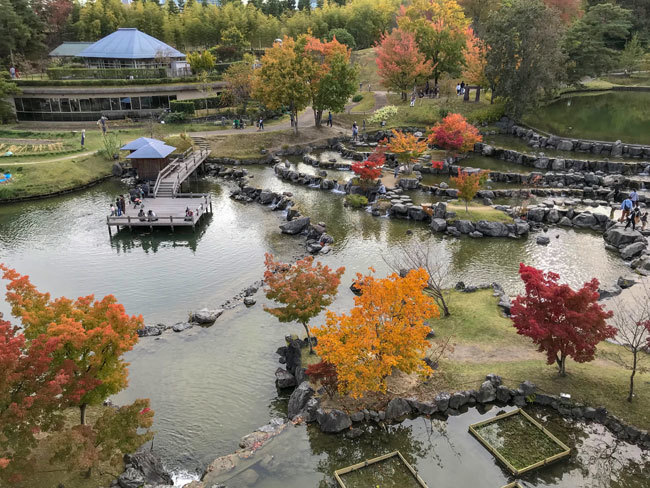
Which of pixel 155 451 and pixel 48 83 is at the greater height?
pixel 48 83

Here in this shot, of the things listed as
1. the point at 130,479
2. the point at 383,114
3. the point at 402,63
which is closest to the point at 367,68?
the point at 402,63

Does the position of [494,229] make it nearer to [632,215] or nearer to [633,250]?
[633,250]

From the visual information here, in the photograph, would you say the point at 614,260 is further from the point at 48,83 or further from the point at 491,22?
the point at 48,83

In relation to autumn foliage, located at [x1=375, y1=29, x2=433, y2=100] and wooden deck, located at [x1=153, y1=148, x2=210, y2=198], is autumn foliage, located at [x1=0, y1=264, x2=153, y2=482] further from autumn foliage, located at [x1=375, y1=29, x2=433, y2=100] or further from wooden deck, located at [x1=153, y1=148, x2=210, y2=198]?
autumn foliage, located at [x1=375, y1=29, x2=433, y2=100]

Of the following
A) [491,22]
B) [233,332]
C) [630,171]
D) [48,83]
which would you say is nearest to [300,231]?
[233,332]

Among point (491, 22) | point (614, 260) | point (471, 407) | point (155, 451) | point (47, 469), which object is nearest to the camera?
point (47, 469)

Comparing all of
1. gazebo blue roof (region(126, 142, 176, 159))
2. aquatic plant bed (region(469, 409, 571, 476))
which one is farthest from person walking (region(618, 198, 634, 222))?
gazebo blue roof (region(126, 142, 176, 159))

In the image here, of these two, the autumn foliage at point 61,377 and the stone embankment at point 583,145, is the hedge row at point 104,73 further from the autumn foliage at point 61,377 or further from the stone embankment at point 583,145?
the autumn foliage at point 61,377
